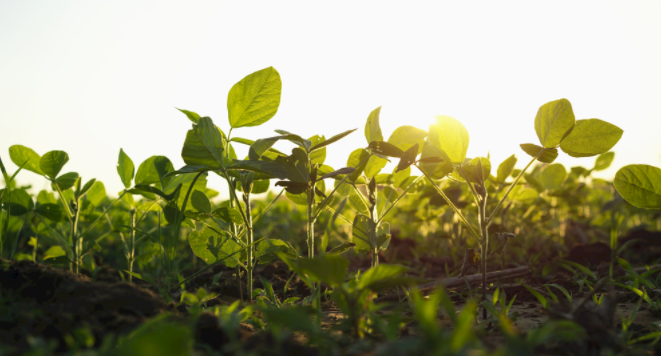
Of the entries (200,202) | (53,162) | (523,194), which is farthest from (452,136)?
(523,194)

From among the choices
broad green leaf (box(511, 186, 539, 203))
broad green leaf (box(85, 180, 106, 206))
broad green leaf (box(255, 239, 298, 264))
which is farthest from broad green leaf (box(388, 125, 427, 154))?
broad green leaf (box(85, 180, 106, 206))

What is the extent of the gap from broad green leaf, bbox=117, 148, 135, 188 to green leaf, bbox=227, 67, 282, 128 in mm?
702

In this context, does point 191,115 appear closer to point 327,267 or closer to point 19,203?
point 327,267

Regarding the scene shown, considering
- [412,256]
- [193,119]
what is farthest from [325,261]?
[412,256]

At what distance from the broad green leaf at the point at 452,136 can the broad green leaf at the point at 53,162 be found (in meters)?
1.54

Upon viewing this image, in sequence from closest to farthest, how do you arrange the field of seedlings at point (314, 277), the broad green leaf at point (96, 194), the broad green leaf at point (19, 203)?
the field of seedlings at point (314, 277), the broad green leaf at point (19, 203), the broad green leaf at point (96, 194)

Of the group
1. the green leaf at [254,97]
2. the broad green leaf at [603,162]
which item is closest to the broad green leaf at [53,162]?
the green leaf at [254,97]

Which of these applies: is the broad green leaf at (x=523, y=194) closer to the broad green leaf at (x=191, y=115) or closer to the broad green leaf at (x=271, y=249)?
the broad green leaf at (x=271, y=249)

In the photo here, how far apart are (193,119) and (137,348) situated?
1.09m

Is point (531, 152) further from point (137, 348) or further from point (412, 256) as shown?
point (412, 256)

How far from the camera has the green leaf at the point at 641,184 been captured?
1465 millimetres

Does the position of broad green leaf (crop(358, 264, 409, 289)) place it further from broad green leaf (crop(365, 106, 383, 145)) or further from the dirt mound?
broad green leaf (crop(365, 106, 383, 145))

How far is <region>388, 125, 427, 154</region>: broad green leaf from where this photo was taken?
1514 millimetres

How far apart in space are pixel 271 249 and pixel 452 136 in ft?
2.42
